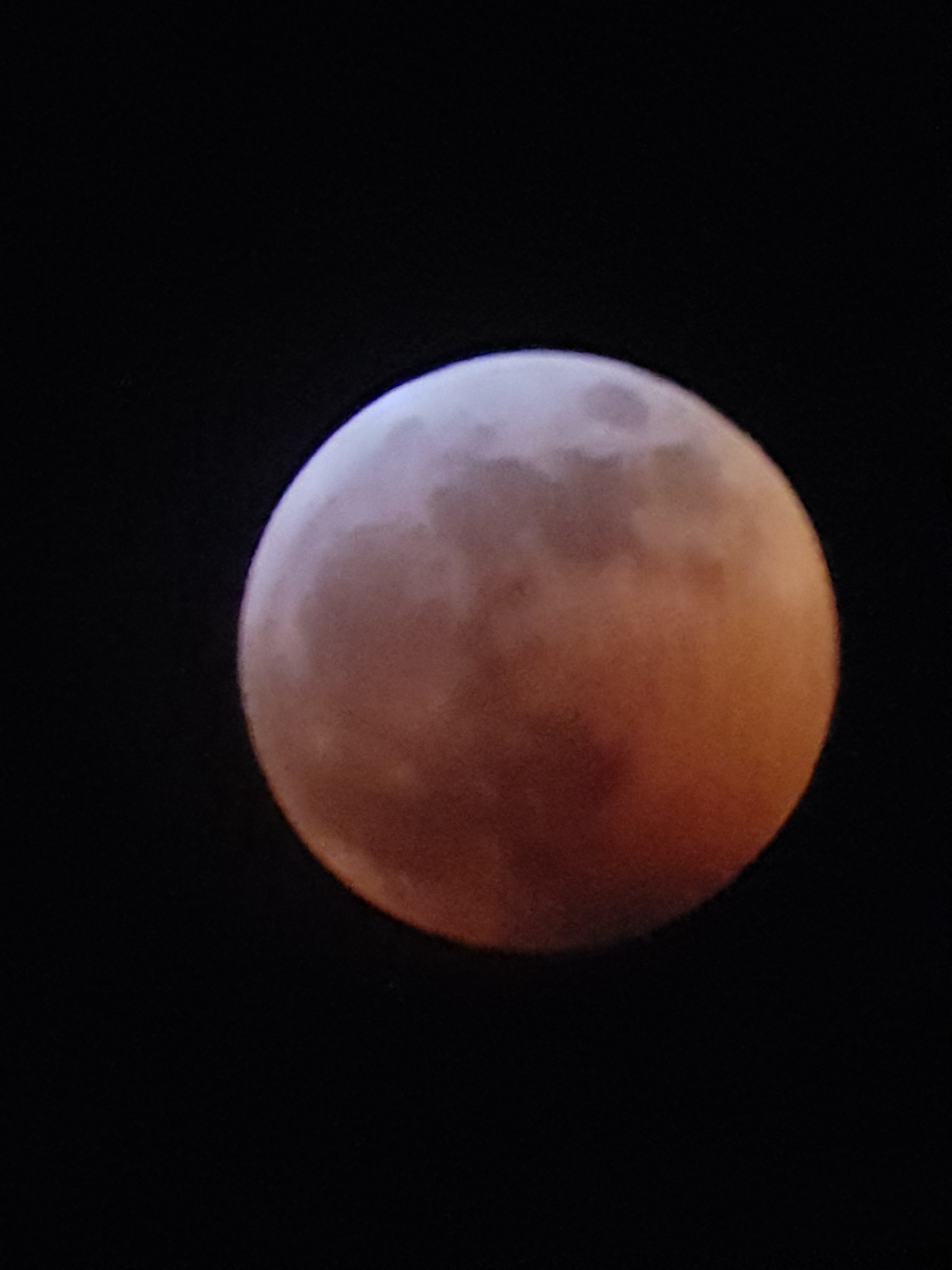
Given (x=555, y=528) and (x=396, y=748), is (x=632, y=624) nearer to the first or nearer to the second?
(x=555, y=528)

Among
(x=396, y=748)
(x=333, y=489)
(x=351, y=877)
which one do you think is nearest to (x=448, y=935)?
(x=351, y=877)

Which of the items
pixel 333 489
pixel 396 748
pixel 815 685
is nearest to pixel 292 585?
pixel 333 489

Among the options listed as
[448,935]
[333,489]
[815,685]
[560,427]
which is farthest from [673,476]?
[448,935]

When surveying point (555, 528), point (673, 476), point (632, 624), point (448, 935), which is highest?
point (673, 476)

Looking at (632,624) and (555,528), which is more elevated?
(555,528)

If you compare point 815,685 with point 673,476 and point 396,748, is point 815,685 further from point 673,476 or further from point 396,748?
point 396,748

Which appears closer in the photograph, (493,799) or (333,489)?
(493,799)

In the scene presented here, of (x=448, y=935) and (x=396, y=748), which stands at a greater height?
(x=396, y=748)

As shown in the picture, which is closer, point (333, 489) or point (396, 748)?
point (396, 748)

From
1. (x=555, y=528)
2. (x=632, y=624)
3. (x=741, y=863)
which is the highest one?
(x=555, y=528)
